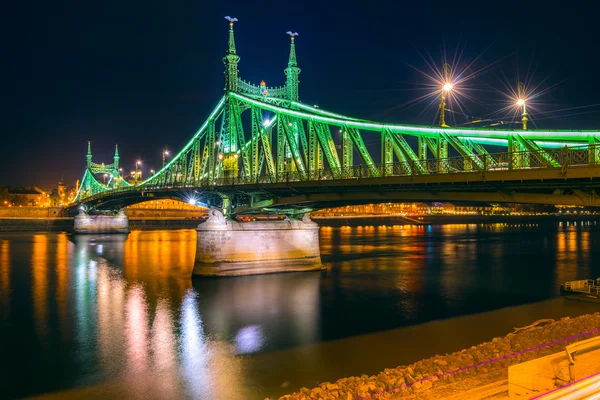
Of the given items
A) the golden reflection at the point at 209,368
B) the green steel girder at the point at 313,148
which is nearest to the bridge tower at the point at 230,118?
the green steel girder at the point at 313,148

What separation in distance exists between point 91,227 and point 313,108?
61.9 m

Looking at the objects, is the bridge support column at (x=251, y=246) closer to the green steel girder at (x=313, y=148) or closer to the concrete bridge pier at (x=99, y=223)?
the green steel girder at (x=313, y=148)

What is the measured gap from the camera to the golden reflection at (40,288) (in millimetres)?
22048

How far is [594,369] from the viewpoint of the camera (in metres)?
8.30

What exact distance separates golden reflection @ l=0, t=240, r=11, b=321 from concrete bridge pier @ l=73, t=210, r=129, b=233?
104ft

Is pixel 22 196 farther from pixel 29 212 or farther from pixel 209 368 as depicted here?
pixel 209 368

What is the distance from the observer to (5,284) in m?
32.6

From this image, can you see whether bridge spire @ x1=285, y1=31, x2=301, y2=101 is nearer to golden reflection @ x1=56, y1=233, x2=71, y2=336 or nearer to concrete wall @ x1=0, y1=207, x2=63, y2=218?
golden reflection @ x1=56, y1=233, x2=71, y2=336

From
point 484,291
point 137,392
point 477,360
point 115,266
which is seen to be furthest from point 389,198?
point 115,266

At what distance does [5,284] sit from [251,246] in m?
17.1

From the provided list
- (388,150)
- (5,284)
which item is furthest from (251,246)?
(5,284)

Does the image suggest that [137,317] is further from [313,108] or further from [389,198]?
[313,108]

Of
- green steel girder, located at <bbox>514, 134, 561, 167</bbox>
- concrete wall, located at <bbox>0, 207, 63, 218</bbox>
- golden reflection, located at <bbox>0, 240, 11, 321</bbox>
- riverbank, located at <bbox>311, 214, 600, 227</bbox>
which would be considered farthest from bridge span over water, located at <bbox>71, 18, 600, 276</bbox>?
riverbank, located at <bbox>311, 214, 600, 227</bbox>

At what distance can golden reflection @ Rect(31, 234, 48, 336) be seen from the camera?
72.3ft
